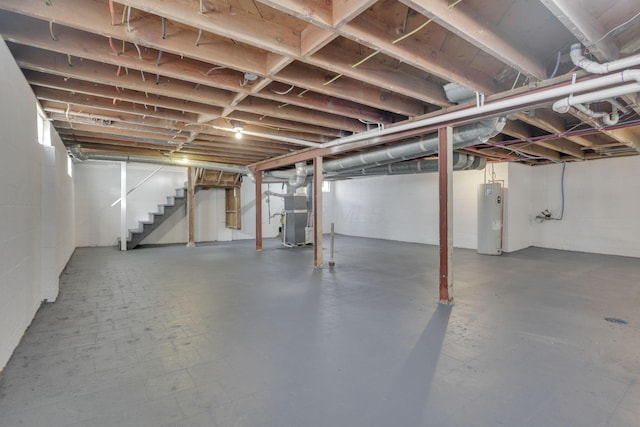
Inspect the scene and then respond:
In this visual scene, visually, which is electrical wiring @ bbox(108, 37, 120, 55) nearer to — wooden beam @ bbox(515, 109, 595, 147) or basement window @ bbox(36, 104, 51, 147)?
basement window @ bbox(36, 104, 51, 147)

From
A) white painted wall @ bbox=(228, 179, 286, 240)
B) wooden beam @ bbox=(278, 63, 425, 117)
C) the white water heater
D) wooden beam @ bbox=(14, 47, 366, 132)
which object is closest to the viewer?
wooden beam @ bbox=(14, 47, 366, 132)

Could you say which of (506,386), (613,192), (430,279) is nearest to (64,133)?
(430,279)

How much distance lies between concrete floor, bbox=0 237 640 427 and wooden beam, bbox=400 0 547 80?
6.92 feet

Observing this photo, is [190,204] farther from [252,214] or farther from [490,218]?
[490,218]

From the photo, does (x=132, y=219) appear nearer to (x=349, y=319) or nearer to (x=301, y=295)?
(x=301, y=295)

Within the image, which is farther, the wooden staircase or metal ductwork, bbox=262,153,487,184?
the wooden staircase

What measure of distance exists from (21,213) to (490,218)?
715cm

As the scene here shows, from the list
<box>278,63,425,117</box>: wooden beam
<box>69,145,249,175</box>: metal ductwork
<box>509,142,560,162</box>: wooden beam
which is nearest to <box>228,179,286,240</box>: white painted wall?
<box>69,145,249,175</box>: metal ductwork

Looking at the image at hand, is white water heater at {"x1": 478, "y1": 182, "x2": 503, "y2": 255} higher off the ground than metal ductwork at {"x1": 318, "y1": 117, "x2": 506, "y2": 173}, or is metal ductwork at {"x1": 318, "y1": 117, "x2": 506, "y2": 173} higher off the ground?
metal ductwork at {"x1": 318, "y1": 117, "x2": 506, "y2": 173}

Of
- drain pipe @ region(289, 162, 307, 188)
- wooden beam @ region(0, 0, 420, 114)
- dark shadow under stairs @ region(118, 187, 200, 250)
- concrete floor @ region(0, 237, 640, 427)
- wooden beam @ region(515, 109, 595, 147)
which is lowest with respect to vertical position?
concrete floor @ region(0, 237, 640, 427)

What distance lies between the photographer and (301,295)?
3697mm

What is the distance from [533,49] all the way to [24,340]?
4544 mm

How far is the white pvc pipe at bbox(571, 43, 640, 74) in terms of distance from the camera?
2043 millimetres

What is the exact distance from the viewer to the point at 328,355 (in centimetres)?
221
